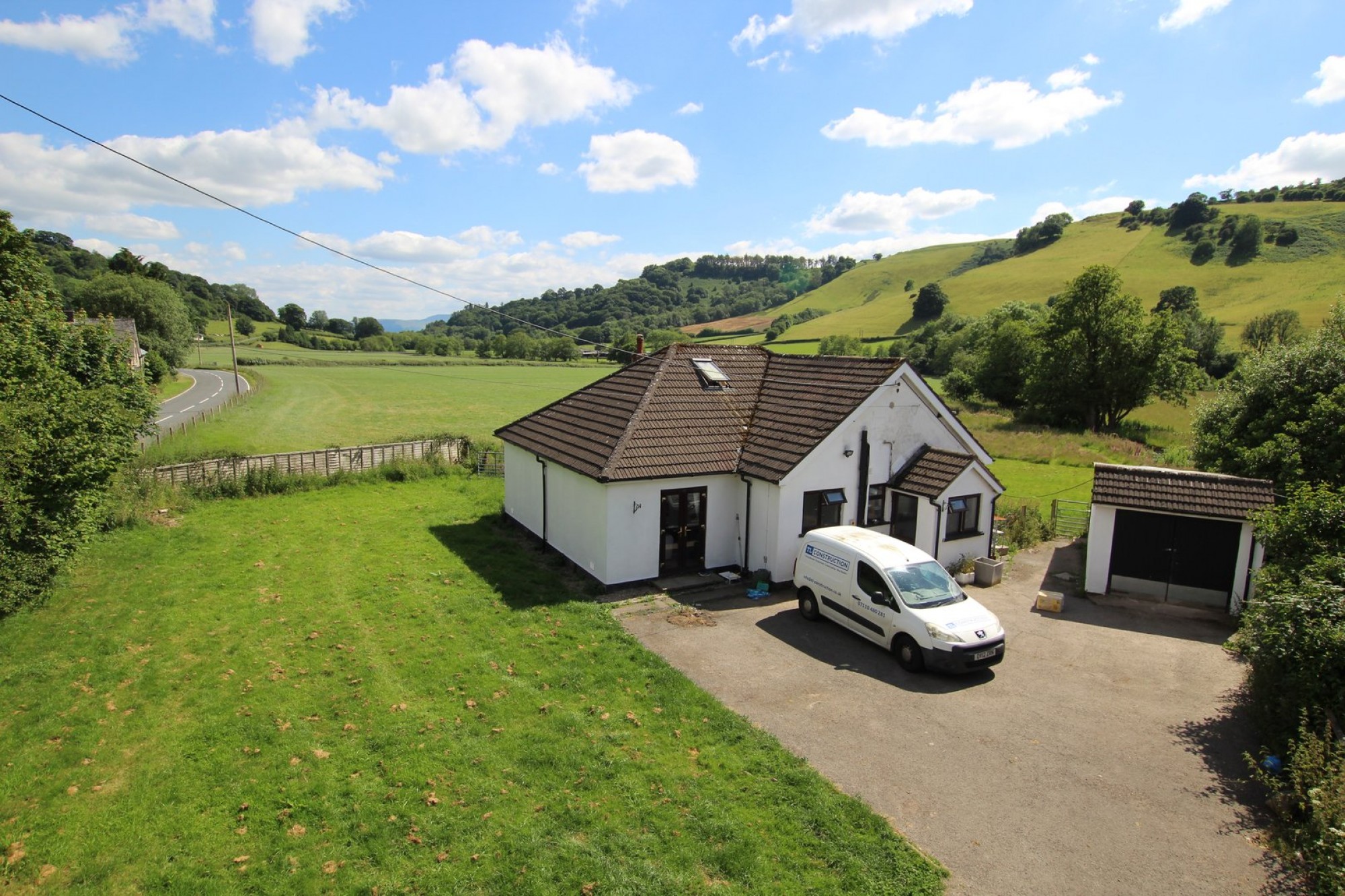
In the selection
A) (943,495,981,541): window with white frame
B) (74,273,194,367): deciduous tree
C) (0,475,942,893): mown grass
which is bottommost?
(0,475,942,893): mown grass

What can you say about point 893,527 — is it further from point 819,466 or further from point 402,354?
point 402,354

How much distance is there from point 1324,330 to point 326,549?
30581 mm

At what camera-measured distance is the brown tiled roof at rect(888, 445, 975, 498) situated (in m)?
17.4

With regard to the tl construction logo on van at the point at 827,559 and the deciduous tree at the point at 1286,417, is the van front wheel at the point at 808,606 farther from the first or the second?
the deciduous tree at the point at 1286,417

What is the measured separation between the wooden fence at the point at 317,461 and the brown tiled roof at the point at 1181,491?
24.5 m

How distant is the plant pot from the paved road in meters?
34.4

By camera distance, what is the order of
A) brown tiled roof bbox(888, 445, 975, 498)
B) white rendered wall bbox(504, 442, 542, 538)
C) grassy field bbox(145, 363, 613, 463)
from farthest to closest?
grassy field bbox(145, 363, 613, 463)
white rendered wall bbox(504, 442, 542, 538)
brown tiled roof bbox(888, 445, 975, 498)

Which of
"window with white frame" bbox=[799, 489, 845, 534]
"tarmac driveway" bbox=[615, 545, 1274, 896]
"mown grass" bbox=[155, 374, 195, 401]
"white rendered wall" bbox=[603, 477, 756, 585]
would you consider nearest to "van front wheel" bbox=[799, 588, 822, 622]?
"tarmac driveway" bbox=[615, 545, 1274, 896]

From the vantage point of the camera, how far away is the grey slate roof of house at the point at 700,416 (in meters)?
16.4

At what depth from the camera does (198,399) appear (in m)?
53.2

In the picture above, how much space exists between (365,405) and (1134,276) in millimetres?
104219

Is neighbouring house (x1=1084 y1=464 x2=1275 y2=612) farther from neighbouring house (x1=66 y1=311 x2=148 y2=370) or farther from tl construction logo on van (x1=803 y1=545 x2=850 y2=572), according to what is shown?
neighbouring house (x1=66 y1=311 x2=148 y2=370)

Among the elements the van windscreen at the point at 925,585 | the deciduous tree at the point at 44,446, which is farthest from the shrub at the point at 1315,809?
the deciduous tree at the point at 44,446

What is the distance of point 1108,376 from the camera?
46562 mm
